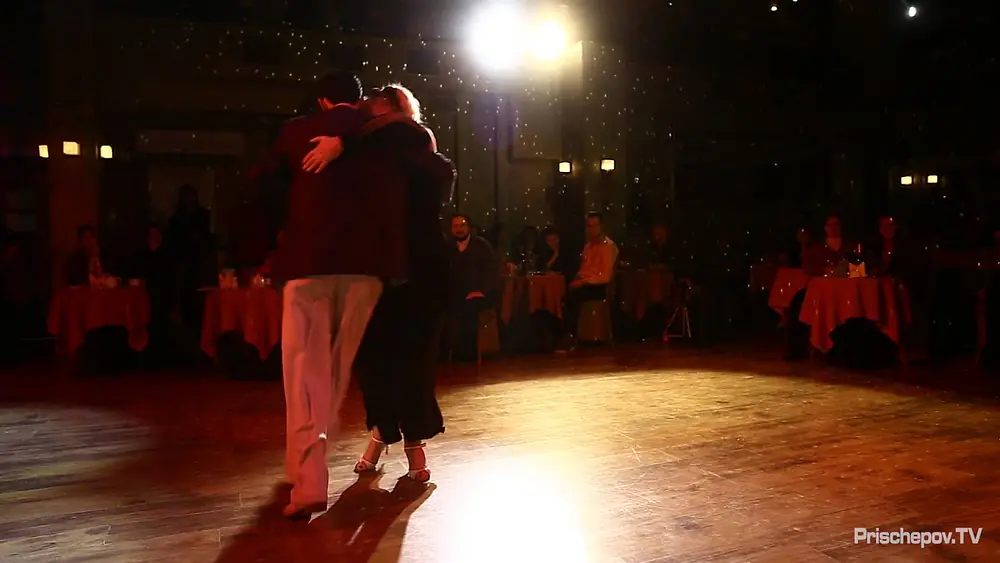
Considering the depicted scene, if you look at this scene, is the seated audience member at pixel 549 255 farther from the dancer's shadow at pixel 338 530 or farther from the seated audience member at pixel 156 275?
the dancer's shadow at pixel 338 530

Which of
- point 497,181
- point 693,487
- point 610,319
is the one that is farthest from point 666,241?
point 693,487

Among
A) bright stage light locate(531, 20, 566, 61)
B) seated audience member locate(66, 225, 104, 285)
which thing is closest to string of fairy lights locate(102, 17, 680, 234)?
bright stage light locate(531, 20, 566, 61)

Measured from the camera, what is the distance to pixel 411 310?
297cm

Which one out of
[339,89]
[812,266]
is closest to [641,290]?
[812,266]

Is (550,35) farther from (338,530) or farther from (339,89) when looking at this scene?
(338,530)

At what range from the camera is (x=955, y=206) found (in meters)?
11.4

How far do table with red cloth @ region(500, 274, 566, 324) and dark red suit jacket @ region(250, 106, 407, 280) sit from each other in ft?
14.6

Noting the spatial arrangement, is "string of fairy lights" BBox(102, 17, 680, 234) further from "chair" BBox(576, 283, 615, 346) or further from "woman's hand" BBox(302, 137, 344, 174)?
"woman's hand" BBox(302, 137, 344, 174)

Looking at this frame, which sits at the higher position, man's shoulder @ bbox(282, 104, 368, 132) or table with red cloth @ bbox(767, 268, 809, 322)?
man's shoulder @ bbox(282, 104, 368, 132)

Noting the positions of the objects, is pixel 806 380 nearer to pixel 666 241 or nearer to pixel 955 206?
pixel 666 241

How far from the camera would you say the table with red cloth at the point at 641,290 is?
8117 mm

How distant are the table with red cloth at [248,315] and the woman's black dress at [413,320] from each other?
2.55 meters

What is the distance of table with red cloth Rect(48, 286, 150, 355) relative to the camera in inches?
236

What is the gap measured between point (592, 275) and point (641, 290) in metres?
1.15
